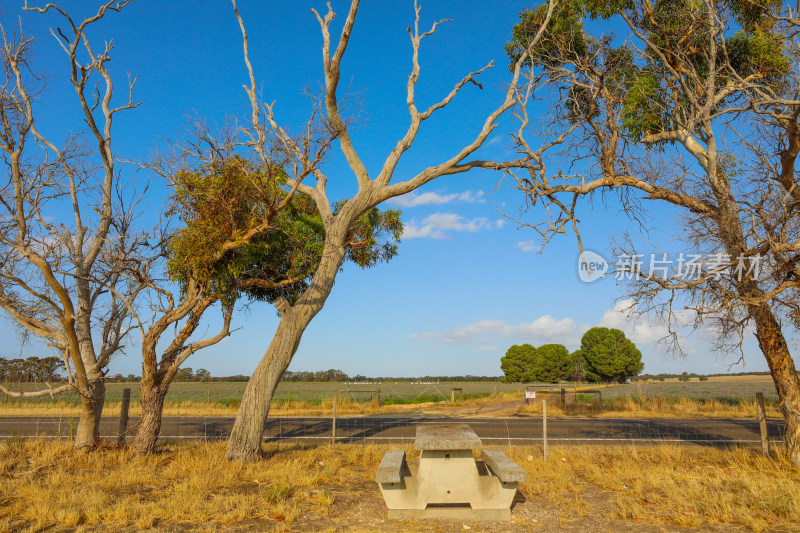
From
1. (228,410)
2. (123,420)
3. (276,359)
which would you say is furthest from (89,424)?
(228,410)

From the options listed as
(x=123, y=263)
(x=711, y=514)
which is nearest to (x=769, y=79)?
(x=711, y=514)

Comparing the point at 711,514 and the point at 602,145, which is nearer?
the point at 711,514

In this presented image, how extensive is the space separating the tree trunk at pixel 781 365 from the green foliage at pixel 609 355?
209ft

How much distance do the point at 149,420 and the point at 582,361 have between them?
235ft

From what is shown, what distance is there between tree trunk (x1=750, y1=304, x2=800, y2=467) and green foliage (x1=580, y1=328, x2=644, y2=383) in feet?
209

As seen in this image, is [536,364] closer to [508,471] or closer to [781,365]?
[781,365]

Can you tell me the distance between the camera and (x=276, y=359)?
9.98 m

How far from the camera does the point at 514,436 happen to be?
49.8 ft

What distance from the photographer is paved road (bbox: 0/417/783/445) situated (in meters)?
14.1

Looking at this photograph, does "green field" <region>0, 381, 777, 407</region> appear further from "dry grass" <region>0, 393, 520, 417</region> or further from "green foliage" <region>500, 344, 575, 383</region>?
"green foliage" <region>500, 344, 575, 383</region>

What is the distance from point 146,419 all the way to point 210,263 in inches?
126

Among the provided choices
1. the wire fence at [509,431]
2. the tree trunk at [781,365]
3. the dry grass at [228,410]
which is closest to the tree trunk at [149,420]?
the wire fence at [509,431]

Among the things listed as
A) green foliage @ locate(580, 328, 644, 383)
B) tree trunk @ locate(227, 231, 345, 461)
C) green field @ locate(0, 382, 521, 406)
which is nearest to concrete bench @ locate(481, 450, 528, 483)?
tree trunk @ locate(227, 231, 345, 461)

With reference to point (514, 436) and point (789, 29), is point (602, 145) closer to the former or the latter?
point (789, 29)
